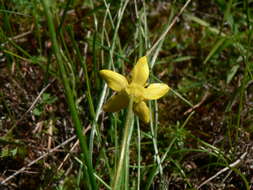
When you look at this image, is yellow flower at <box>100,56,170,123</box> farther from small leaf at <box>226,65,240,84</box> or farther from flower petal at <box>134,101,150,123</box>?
small leaf at <box>226,65,240,84</box>

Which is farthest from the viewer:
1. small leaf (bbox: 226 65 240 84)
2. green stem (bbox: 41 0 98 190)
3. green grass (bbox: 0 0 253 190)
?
small leaf (bbox: 226 65 240 84)

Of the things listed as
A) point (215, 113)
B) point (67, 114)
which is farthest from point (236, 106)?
point (67, 114)

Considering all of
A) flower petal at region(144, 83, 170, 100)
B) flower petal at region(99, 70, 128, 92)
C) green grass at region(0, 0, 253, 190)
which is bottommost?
green grass at region(0, 0, 253, 190)

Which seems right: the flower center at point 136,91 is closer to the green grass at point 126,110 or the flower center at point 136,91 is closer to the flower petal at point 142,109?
the flower petal at point 142,109

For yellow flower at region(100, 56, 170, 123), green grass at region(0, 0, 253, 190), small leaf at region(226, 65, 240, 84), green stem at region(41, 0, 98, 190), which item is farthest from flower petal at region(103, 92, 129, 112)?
small leaf at region(226, 65, 240, 84)

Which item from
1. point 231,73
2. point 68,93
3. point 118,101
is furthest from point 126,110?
point 231,73

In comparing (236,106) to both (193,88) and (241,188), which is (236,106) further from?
(241,188)

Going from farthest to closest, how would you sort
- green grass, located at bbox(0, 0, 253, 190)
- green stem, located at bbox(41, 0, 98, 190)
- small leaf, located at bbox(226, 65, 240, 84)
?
1. small leaf, located at bbox(226, 65, 240, 84)
2. green grass, located at bbox(0, 0, 253, 190)
3. green stem, located at bbox(41, 0, 98, 190)
